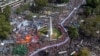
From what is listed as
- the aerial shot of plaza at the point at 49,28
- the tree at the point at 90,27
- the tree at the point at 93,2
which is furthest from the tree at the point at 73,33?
A: the tree at the point at 93,2

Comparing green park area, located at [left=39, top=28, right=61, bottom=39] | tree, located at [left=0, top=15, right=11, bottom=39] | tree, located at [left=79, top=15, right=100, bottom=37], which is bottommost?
green park area, located at [left=39, top=28, right=61, bottom=39]

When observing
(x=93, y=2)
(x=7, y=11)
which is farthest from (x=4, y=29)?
(x=93, y=2)

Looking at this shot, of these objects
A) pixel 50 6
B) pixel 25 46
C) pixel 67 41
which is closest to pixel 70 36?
pixel 67 41

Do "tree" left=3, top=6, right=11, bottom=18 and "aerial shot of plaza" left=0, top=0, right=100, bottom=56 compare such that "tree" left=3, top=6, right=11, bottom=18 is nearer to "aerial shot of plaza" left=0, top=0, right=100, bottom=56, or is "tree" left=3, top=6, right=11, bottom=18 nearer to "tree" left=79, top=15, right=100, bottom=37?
"aerial shot of plaza" left=0, top=0, right=100, bottom=56

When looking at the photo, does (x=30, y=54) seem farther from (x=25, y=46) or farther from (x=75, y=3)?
(x=75, y=3)

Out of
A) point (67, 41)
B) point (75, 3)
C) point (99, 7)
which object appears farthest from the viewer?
point (75, 3)

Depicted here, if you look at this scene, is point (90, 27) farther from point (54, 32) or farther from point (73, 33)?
point (54, 32)

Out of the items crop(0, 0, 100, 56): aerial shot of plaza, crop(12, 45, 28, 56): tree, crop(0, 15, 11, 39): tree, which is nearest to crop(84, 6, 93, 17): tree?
crop(0, 0, 100, 56): aerial shot of plaza

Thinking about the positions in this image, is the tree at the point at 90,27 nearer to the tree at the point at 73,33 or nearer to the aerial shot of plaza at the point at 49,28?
the aerial shot of plaza at the point at 49,28
